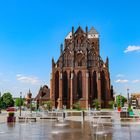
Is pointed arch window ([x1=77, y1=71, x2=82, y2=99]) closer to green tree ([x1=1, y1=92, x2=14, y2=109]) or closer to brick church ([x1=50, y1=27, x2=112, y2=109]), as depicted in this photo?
brick church ([x1=50, y1=27, x2=112, y2=109])

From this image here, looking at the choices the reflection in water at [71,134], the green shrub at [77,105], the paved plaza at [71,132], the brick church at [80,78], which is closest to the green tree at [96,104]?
the brick church at [80,78]

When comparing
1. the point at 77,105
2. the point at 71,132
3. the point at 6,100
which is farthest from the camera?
the point at 6,100

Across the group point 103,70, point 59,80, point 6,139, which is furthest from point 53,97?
point 6,139

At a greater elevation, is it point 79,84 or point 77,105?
point 79,84

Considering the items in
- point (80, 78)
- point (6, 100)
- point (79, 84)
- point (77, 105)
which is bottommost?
point (77, 105)

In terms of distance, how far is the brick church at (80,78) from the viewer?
273 ft

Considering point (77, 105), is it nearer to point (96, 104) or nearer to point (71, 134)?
point (96, 104)

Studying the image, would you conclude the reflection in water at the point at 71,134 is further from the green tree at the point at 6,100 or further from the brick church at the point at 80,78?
the green tree at the point at 6,100

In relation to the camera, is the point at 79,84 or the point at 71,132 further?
Result: the point at 79,84

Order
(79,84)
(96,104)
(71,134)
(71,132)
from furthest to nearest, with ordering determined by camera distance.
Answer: (79,84)
(96,104)
(71,132)
(71,134)

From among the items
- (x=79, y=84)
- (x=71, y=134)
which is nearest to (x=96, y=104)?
(x=79, y=84)

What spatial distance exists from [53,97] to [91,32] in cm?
3483

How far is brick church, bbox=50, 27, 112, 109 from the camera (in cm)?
8306

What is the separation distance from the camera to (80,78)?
8562 cm
